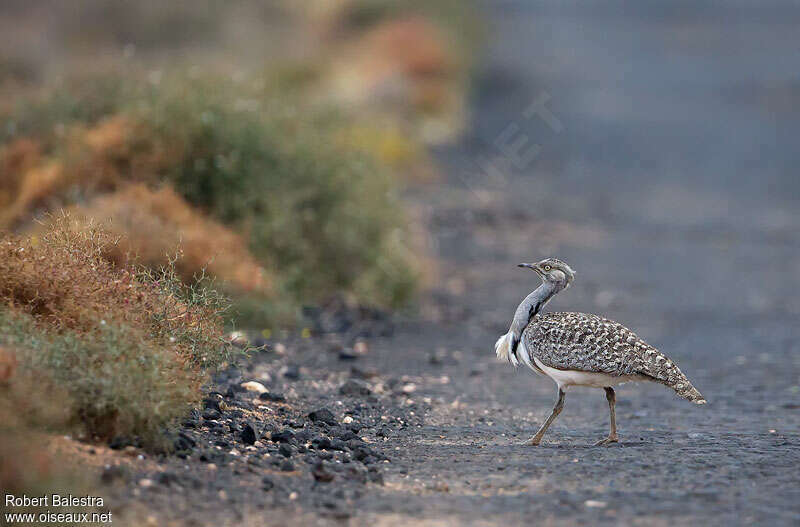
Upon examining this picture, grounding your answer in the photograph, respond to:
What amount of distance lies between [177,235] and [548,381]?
3564 millimetres

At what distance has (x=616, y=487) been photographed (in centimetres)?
673

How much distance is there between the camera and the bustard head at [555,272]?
28.3ft

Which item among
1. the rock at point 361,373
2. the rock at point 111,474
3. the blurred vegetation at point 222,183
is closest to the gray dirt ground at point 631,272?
the rock at point 361,373

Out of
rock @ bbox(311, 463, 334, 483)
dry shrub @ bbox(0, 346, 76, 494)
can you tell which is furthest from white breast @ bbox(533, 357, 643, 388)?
dry shrub @ bbox(0, 346, 76, 494)

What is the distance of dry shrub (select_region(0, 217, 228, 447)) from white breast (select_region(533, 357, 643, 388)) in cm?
208

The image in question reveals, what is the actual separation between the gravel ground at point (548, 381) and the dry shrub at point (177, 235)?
0.87 meters

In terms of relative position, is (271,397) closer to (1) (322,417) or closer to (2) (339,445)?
(1) (322,417)

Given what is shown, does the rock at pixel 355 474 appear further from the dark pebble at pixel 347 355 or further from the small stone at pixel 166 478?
the dark pebble at pixel 347 355

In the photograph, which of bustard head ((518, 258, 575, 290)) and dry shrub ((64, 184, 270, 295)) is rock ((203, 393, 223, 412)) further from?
dry shrub ((64, 184, 270, 295))

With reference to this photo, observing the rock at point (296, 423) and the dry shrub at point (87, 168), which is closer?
the rock at point (296, 423)

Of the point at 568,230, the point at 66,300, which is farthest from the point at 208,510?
the point at 568,230

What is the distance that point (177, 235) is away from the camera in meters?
11.1

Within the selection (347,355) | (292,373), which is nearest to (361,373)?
(292,373)

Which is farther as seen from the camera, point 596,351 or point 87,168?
point 87,168
